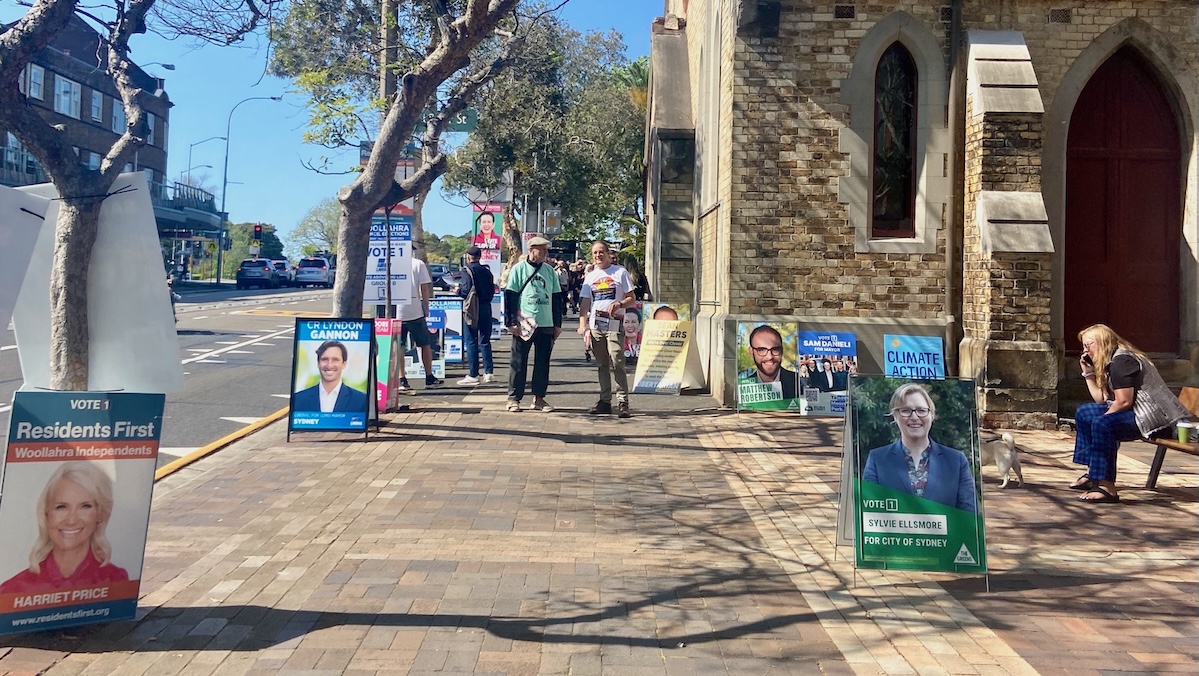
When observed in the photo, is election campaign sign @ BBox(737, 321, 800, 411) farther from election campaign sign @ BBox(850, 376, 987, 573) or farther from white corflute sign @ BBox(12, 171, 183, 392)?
white corflute sign @ BBox(12, 171, 183, 392)

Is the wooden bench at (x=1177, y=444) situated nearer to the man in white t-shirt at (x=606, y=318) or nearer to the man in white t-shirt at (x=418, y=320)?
the man in white t-shirt at (x=606, y=318)

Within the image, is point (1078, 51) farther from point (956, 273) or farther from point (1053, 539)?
point (1053, 539)

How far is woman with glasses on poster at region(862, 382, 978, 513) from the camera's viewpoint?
5.32m

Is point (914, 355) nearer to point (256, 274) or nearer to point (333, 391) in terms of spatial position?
point (333, 391)

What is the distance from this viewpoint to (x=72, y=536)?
4422 millimetres

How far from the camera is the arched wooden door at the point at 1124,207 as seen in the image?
11.6 metres

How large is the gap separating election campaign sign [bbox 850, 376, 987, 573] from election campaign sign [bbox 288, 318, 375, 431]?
5.30 meters

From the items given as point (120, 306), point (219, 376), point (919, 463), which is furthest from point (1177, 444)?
point (219, 376)

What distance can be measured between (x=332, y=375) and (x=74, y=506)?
192 inches

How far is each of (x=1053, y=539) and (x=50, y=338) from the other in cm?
628

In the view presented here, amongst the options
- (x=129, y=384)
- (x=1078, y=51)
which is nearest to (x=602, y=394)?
(x=129, y=384)

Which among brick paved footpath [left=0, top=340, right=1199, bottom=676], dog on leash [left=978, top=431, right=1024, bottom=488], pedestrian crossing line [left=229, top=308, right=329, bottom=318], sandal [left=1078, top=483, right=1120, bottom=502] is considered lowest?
brick paved footpath [left=0, top=340, right=1199, bottom=676]

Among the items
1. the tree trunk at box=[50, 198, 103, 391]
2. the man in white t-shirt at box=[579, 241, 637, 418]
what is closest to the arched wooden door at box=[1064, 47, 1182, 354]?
the man in white t-shirt at box=[579, 241, 637, 418]

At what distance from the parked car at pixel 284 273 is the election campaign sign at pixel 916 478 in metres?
53.0
